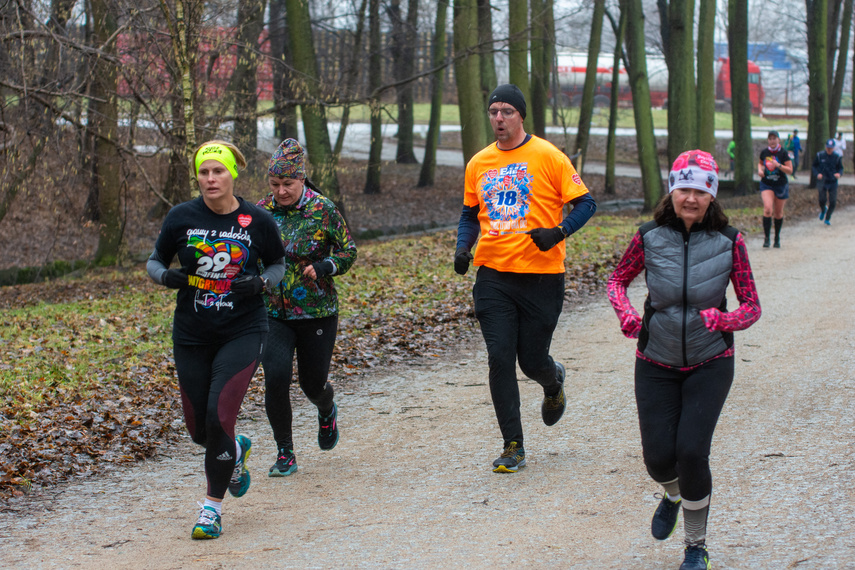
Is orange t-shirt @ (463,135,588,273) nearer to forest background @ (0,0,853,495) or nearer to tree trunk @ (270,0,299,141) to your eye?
forest background @ (0,0,853,495)

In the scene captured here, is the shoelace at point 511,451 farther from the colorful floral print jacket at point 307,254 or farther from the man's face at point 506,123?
the man's face at point 506,123

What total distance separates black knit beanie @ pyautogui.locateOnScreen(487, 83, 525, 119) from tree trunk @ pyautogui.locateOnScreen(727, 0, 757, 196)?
23.3 m

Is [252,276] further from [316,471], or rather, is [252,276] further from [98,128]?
[98,128]

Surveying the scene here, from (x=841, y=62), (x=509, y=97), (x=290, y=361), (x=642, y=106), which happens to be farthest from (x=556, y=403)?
(x=841, y=62)

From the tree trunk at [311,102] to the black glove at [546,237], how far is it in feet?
41.0

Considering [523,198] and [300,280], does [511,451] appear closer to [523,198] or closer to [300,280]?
[523,198]

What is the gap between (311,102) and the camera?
17281 mm

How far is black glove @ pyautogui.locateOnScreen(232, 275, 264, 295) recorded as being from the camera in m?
4.55

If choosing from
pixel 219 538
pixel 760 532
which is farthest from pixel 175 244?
pixel 760 532

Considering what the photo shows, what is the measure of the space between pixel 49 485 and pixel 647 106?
2094 centimetres

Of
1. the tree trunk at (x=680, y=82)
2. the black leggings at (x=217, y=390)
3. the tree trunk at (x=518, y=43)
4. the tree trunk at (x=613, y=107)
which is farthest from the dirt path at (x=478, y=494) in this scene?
the tree trunk at (x=613, y=107)

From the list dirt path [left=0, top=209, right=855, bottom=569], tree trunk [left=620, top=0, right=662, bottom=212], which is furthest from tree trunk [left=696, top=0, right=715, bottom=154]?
dirt path [left=0, top=209, right=855, bottom=569]

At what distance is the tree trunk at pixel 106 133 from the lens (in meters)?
14.0

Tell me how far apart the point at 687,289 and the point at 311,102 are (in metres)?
14.2
